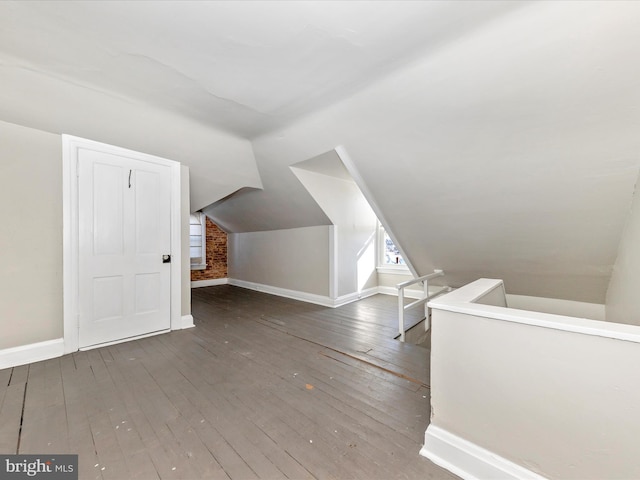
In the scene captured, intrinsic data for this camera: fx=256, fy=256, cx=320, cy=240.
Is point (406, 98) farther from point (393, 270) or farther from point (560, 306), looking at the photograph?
point (393, 270)

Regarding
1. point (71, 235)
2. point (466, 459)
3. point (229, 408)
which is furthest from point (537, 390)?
point (71, 235)

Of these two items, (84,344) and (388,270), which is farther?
(388,270)

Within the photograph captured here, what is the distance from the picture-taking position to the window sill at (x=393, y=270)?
17.7 ft

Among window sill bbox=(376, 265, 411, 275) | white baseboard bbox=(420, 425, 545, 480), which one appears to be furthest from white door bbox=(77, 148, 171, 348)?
window sill bbox=(376, 265, 411, 275)

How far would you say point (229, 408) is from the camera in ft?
5.87

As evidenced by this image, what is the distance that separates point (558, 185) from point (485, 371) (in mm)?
1975

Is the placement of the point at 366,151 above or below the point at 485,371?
above

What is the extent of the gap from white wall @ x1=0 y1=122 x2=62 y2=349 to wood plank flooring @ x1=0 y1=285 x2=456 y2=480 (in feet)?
1.30

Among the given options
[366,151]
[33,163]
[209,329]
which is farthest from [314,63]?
[209,329]

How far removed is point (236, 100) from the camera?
2.49m

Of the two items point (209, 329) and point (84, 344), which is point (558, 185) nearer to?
point (209, 329)

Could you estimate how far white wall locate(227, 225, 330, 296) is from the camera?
4.87 metres

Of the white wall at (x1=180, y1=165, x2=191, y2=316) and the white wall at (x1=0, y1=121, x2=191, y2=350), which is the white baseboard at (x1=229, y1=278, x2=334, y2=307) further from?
the white wall at (x1=0, y1=121, x2=191, y2=350)

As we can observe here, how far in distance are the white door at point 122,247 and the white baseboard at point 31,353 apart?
177 millimetres
